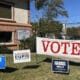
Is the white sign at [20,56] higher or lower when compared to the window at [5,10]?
lower

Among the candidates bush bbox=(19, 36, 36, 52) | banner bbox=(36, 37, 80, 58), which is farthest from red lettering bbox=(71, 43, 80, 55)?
bush bbox=(19, 36, 36, 52)

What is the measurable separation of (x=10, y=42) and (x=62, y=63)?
15.6 m

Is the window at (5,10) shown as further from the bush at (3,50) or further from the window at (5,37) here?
the bush at (3,50)

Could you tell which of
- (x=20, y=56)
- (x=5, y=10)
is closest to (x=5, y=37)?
(x=5, y=10)

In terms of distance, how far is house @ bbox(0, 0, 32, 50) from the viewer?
26625 mm

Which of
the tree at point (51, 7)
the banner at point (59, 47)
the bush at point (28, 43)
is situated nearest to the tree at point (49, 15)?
the tree at point (51, 7)

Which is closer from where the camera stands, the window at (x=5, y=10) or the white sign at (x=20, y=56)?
the white sign at (x=20, y=56)

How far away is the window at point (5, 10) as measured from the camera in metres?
26.8

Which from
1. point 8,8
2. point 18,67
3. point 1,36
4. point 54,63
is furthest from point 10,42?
point 54,63

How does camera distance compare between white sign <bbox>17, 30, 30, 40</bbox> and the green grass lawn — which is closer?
the green grass lawn

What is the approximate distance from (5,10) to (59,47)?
13775 mm

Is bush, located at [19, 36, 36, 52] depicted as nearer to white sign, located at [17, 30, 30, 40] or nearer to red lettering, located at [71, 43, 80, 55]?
white sign, located at [17, 30, 30, 40]

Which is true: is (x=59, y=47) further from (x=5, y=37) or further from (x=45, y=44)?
(x=5, y=37)

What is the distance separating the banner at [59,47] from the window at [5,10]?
12212 millimetres
